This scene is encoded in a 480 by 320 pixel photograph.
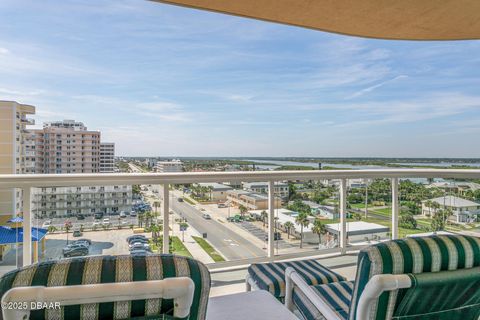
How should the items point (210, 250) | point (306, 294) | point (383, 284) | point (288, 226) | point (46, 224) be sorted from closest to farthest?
point (383, 284)
point (306, 294)
point (46, 224)
point (210, 250)
point (288, 226)

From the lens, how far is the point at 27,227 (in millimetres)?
2809

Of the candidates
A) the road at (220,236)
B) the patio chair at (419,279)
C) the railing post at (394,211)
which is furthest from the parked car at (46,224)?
the railing post at (394,211)

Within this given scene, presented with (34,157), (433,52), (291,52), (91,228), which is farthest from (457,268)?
(433,52)

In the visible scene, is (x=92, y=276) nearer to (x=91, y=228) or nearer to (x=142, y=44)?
(x=91, y=228)

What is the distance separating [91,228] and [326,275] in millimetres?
2402

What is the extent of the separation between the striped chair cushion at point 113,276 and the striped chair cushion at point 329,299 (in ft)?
3.12

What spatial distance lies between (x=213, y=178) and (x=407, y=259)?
2.54m

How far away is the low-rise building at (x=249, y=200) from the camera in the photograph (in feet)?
11.4

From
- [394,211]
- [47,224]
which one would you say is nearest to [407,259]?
[47,224]

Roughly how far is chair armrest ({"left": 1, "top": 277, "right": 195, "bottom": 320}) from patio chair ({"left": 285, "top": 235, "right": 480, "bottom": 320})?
1.76 ft

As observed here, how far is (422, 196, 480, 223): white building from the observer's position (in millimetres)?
4052

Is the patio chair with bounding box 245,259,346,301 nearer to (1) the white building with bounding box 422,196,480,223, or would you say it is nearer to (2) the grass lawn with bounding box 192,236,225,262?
(2) the grass lawn with bounding box 192,236,225,262

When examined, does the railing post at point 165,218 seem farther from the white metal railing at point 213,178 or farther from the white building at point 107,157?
the white building at point 107,157

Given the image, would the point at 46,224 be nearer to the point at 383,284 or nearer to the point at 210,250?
the point at 210,250
